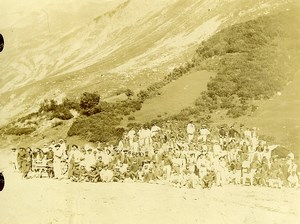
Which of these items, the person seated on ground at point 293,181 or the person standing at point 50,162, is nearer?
the person seated on ground at point 293,181

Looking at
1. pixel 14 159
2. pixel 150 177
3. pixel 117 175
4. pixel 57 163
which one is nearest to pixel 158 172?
pixel 150 177

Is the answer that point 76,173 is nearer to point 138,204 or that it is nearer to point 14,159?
point 14,159

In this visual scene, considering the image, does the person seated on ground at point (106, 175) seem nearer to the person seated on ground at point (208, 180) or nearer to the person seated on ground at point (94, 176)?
the person seated on ground at point (94, 176)

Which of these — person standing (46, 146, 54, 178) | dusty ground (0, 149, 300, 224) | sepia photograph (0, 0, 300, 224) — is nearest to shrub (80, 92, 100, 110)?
sepia photograph (0, 0, 300, 224)

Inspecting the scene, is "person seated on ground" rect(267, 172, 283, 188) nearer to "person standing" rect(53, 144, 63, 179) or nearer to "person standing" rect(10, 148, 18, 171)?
"person standing" rect(53, 144, 63, 179)

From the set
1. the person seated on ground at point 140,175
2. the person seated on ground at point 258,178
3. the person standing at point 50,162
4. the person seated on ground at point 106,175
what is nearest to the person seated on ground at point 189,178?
the person seated on ground at point 140,175
